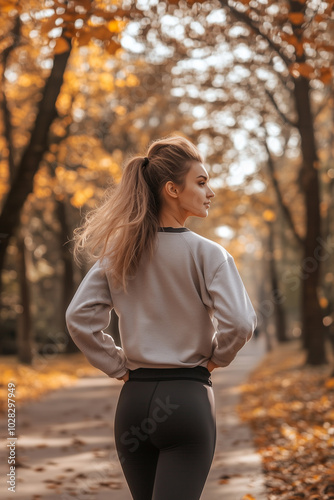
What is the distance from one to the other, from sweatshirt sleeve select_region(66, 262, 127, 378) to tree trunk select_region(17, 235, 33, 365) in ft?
58.2

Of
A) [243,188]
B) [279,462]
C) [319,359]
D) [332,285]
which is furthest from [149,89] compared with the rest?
[279,462]

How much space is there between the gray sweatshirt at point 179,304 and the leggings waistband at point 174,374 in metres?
0.02

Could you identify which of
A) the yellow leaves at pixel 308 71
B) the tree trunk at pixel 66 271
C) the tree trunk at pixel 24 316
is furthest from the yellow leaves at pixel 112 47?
the tree trunk at pixel 66 271

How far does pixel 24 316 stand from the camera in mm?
20734

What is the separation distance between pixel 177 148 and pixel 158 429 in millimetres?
1107

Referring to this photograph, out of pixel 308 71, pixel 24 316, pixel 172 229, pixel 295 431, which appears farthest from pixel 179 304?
pixel 24 316

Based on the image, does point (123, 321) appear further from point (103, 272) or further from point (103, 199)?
point (103, 199)

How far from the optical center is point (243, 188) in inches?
934

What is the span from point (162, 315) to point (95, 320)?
32 centimetres

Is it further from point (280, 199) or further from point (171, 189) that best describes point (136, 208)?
point (280, 199)


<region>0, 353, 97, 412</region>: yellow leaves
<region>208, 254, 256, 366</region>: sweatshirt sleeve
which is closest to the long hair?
<region>208, 254, 256, 366</region>: sweatshirt sleeve

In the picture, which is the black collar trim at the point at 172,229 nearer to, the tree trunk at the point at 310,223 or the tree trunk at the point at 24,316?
the tree trunk at the point at 310,223

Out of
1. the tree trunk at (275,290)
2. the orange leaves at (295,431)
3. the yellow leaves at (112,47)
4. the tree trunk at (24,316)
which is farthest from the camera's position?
the tree trunk at (275,290)

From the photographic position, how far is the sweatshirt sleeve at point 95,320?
2973 mm
